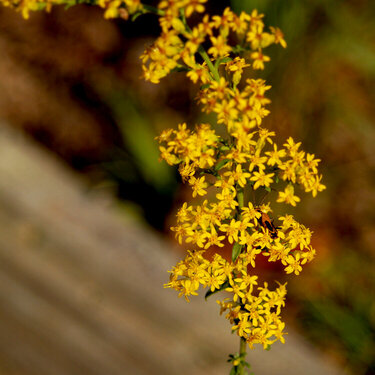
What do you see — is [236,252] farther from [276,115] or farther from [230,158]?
[276,115]

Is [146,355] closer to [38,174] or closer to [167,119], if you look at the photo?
[38,174]

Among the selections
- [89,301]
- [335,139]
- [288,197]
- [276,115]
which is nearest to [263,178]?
[288,197]

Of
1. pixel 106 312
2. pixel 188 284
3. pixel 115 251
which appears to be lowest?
pixel 188 284

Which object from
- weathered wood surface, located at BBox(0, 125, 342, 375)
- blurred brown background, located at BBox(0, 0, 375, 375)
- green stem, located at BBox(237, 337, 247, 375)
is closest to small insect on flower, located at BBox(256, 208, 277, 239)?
green stem, located at BBox(237, 337, 247, 375)

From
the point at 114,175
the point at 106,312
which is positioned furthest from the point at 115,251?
the point at 114,175

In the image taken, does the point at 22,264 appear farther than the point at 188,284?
Yes

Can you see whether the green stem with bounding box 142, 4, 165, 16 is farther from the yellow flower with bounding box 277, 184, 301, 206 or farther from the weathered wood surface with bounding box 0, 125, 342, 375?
the weathered wood surface with bounding box 0, 125, 342, 375

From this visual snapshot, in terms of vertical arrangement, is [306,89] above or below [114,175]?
above
